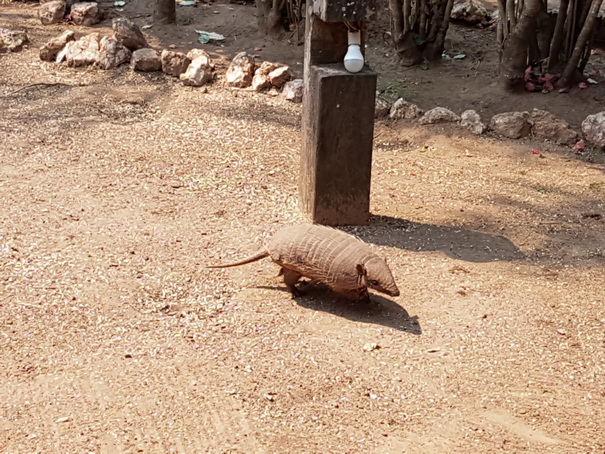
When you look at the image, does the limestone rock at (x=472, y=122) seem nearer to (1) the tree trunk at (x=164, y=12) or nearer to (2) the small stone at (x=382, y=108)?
(2) the small stone at (x=382, y=108)

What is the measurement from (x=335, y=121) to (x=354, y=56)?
428mm

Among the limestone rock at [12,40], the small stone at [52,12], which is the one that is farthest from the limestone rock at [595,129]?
the small stone at [52,12]

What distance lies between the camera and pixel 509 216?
18.3 ft

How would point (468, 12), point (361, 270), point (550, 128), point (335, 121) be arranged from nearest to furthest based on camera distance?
1. point (361, 270)
2. point (335, 121)
3. point (550, 128)
4. point (468, 12)

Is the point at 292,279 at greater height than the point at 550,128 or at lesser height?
lesser

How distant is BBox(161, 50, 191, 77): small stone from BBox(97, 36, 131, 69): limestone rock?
50cm

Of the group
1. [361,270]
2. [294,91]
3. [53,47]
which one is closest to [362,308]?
[361,270]

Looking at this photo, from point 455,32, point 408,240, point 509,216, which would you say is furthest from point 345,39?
point 455,32

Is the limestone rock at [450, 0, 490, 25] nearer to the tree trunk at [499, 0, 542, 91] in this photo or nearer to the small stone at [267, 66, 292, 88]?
the tree trunk at [499, 0, 542, 91]

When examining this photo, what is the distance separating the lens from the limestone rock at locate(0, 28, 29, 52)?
8648mm

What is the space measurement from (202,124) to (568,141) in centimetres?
324

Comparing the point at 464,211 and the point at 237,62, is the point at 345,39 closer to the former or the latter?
the point at 464,211

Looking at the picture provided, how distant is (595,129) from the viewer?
21.9 feet

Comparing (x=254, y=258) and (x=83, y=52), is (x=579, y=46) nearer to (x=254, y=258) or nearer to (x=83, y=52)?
(x=254, y=258)
